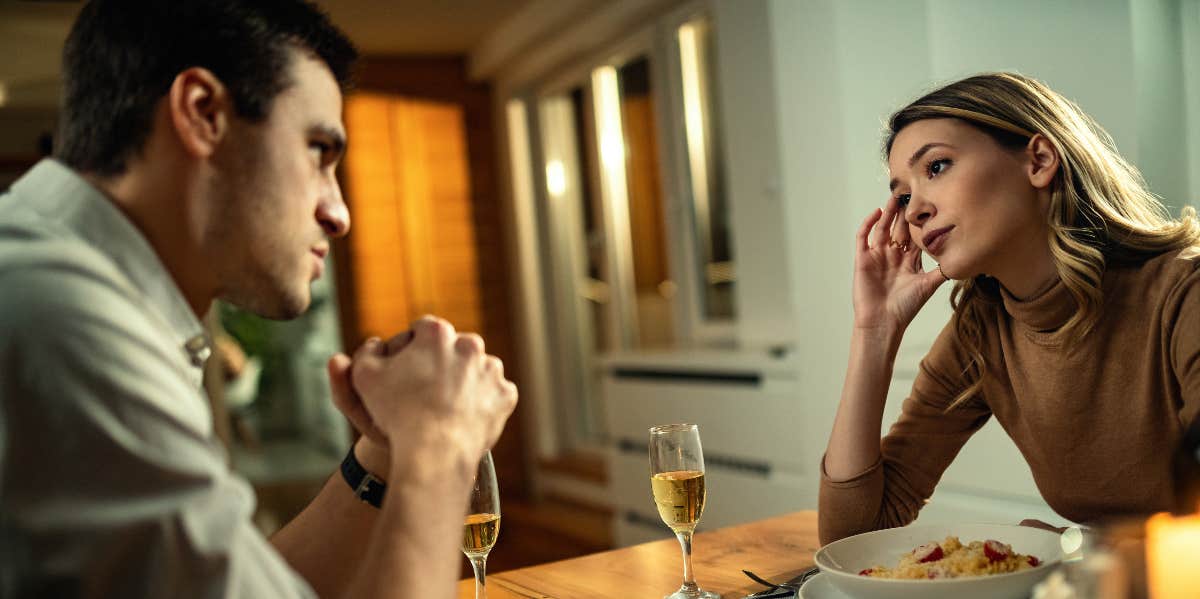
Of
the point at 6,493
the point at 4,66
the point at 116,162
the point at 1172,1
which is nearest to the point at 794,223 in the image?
the point at 1172,1

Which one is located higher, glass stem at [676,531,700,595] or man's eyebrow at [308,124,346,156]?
man's eyebrow at [308,124,346,156]

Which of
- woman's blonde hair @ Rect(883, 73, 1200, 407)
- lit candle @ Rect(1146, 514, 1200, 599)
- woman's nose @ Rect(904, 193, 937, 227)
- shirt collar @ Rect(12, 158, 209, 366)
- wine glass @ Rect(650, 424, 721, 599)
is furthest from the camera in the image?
woman's nose @ Rect(904, 193, 937, 227)

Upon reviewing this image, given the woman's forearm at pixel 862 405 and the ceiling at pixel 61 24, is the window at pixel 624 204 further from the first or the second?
the woman's forearm at pixel 862 405

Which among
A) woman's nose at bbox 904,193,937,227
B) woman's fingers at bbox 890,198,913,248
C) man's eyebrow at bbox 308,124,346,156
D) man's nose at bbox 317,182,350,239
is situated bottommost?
woman's fingers at bbox 890,198,913,248

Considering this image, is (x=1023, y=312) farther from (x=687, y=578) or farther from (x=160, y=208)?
(x=160, y=208)

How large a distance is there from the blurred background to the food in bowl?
1140mm

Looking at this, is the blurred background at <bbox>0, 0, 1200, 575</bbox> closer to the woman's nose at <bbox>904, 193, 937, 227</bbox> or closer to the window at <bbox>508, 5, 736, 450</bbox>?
the window at <bbox>508, 5, 736, 450</bbox>

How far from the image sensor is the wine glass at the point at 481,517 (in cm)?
114

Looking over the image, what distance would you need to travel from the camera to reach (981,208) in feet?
4.61

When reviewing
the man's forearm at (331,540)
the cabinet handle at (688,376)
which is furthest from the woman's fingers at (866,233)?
the cabinet handle at (688,376)

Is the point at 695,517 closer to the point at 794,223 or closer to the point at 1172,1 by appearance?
the point at 1172,1

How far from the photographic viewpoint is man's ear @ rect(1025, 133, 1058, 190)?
140 cm

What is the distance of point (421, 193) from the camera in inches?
247

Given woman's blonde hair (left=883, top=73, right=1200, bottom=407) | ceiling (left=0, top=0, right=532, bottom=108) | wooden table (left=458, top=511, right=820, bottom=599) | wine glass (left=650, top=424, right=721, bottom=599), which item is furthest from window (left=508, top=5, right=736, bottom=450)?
wine glass (left=650, top=424, right=721, bottom=599)
